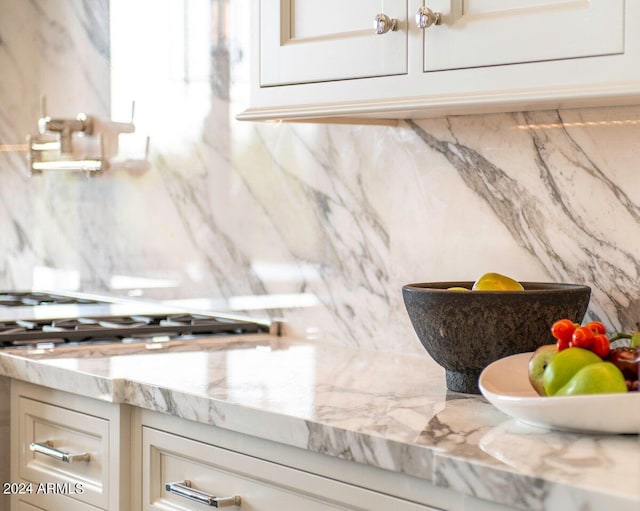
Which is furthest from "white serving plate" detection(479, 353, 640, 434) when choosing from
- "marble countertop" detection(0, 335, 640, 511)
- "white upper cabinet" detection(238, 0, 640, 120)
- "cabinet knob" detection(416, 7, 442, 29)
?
"cabinet knob" detection(416, 7, 442, 29)

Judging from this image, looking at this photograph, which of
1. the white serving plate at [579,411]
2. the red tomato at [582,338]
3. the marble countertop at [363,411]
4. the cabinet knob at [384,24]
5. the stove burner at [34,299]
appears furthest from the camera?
the stove burner at [34,299]

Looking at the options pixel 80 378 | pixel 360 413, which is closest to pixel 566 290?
pixel 360 413

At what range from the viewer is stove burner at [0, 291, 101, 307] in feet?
9.32

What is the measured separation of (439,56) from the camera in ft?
5.14

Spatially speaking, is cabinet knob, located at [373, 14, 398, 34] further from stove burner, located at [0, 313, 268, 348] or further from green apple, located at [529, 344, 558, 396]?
stove burner, located at [0, 313, 268, 348]

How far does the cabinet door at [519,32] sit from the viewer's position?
4.51 feet

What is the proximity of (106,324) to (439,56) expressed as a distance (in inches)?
45.8

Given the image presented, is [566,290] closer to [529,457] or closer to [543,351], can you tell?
[543,351]

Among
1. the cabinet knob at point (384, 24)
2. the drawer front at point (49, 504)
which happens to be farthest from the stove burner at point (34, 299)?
the cabinet knob at point (384, 24)

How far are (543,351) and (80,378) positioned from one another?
83cm

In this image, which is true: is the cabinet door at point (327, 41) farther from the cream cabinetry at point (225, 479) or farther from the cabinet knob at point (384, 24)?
the cream cabinetry at point (225, 479)

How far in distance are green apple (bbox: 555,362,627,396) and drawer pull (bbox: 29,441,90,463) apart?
36.5 inches

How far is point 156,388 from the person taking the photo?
165cm

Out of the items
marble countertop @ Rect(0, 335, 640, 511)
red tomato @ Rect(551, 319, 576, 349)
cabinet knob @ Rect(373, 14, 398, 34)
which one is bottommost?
marble countertop @ Rect(0, 335, 640, 511)
